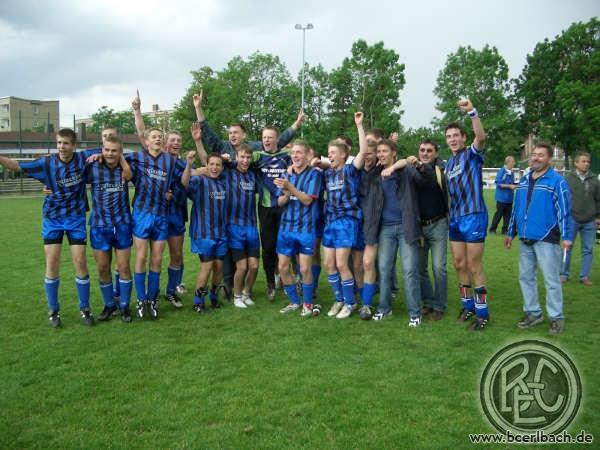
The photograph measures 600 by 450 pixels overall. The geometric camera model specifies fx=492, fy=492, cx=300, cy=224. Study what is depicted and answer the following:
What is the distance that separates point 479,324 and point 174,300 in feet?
13.6

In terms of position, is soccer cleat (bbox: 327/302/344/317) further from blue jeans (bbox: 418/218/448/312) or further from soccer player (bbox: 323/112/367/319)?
blue jeans (bbox: 418/218/448/312)

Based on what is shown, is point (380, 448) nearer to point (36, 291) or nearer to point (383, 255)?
point (383, 255)

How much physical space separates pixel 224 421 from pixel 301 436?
62cm

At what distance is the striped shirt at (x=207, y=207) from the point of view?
6.64m

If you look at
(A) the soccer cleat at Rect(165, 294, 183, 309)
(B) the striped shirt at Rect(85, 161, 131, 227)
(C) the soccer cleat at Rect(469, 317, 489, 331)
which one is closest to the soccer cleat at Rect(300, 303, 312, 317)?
(A) the soccer cleat at Rect(165, 294, 183, 309)

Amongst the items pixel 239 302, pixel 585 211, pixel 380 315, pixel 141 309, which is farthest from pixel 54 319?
pixel 585 211

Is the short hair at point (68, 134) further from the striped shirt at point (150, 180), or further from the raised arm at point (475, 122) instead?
the raised arm at point (475, 122)

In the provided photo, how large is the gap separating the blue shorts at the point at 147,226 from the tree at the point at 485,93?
47.5m

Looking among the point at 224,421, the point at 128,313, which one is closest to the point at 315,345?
the point at 224,421


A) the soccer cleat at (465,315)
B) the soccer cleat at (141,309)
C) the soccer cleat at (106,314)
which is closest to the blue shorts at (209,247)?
the soccer cleat at (141,309)

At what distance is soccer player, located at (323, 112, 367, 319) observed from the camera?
626 cm

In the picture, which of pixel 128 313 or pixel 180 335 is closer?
pixel 180 335

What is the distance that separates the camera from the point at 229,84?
161 ft

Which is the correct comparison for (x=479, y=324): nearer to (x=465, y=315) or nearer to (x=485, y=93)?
(x=465, y=315)
